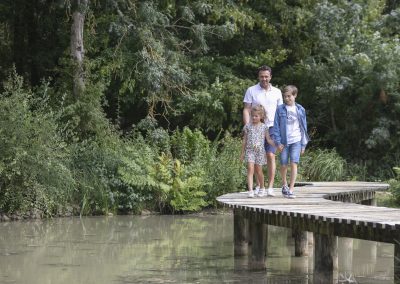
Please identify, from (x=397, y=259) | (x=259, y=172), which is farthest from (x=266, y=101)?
(x=397, y=259)

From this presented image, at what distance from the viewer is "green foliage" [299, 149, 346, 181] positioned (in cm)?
2242

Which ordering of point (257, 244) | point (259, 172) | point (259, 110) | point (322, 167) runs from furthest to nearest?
point (322, 167), point (259, 172), point (259, 110), point (257, 244)

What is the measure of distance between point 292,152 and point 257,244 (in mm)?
1576

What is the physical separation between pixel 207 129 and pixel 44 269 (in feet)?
41.1

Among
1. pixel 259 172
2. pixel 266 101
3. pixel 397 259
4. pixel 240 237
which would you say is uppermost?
pixel 266 101

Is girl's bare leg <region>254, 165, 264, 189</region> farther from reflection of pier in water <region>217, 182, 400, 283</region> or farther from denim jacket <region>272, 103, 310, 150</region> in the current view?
denim jacket <region>272, 103, 310, 150</region>

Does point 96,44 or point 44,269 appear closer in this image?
point 44,269

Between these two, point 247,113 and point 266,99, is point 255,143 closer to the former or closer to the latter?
point 247,113

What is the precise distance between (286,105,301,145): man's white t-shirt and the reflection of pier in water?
0.87 meters

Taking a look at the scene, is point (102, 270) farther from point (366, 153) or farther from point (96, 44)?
point (366, 153)

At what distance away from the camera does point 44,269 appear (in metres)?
12.0

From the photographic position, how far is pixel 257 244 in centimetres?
1200

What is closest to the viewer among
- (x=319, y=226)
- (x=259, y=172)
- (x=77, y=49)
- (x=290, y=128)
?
(x=319, y=226)

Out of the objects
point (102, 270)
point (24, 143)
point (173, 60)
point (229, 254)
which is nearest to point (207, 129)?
point (173, 60)
